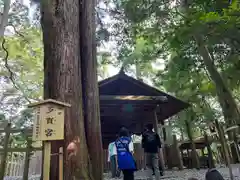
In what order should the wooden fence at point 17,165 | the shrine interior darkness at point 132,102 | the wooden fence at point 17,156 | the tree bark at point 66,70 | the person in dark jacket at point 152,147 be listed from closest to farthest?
the tree bark at point 66,70 < the person in dark jacket at point 152,147 < the wooden fence at point 17,156 < the shrine interior darkness at point 132,102 < the wooden fence at point 17,165

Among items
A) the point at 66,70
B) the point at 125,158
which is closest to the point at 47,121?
the point at 66,70

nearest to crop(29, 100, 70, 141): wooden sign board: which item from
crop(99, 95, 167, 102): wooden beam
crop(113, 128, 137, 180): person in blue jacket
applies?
crop(113, 128, 137, 180): person in blue jacket


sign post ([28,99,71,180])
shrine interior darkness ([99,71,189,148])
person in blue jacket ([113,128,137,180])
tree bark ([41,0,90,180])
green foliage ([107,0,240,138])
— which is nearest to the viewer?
sign post ([28,99,71,180])

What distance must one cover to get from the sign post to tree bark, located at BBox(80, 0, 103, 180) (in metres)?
0.78

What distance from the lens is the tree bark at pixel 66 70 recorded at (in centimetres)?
320

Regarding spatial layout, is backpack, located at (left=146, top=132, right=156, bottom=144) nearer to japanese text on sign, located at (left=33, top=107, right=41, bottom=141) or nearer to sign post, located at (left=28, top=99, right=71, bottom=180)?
sign post, located at (left=28, top=99, right=71, bottom=180)

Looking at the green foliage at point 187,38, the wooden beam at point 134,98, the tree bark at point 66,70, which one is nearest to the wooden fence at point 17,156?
the wooden beam at point 134,98

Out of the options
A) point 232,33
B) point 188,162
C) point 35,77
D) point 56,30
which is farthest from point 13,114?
point 232,33

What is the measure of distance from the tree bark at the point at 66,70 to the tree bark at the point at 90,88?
199 mm

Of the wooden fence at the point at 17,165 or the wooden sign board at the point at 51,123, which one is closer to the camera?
the wooden sign board at the point at 51,123

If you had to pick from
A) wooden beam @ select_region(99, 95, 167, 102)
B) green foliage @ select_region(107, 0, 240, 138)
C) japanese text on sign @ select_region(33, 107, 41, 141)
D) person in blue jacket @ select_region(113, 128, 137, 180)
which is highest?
green foliage @ select_region(107, 0, 240, 138)

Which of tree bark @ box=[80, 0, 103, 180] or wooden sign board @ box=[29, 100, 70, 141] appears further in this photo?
tree bark @ box=[80, 0, 103, 180]

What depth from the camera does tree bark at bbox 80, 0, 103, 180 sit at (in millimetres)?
3514

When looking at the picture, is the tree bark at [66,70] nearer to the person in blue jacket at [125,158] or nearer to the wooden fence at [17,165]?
the person in blue jacket at [125,158]
